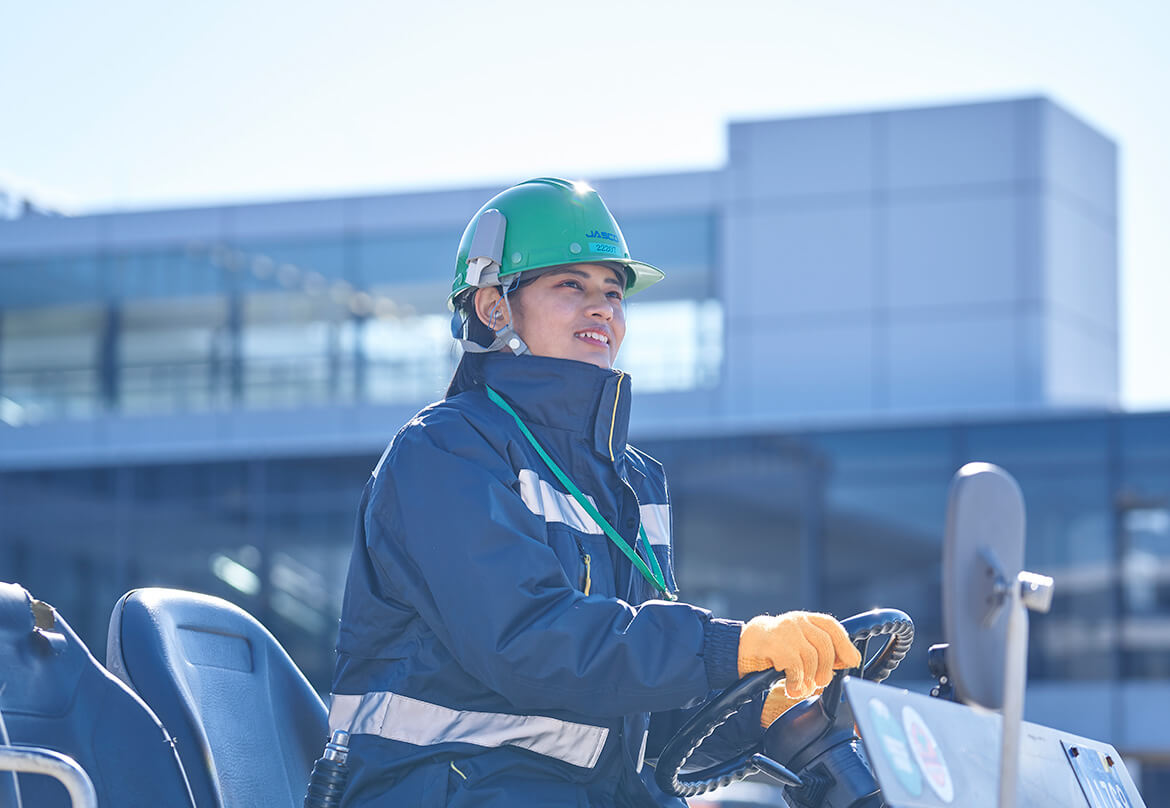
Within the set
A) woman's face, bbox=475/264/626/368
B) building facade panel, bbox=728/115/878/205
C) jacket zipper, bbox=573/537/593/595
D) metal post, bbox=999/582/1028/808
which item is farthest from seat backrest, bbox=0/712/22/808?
building facade panel, bbox=728/115/878/205

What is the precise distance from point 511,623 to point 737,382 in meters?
22.3

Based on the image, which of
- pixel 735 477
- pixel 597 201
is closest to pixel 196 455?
pixel 735 477

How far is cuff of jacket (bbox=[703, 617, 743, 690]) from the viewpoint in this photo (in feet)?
8.86

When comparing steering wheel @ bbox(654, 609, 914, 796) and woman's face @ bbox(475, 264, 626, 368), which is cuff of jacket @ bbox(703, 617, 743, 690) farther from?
woman's face @ bbox(475, 264, 626, 368)

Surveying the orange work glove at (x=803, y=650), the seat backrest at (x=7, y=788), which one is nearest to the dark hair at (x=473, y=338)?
the orange work glove at (x=803, y=650)

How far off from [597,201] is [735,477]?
53.0ft

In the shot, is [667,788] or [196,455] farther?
[196,455]

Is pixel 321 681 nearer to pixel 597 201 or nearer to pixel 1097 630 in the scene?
pixel 1097 630

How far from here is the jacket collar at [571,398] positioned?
321cm

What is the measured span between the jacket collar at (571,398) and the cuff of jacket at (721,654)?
0.60 m

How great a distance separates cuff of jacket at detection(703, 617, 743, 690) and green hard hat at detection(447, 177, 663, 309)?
103 cm

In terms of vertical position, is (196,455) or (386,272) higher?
(386,272)

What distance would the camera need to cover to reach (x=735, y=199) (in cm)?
2548

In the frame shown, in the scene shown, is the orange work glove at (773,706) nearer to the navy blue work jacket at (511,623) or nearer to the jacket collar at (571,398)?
the navy blue work jacket at (511,623)
